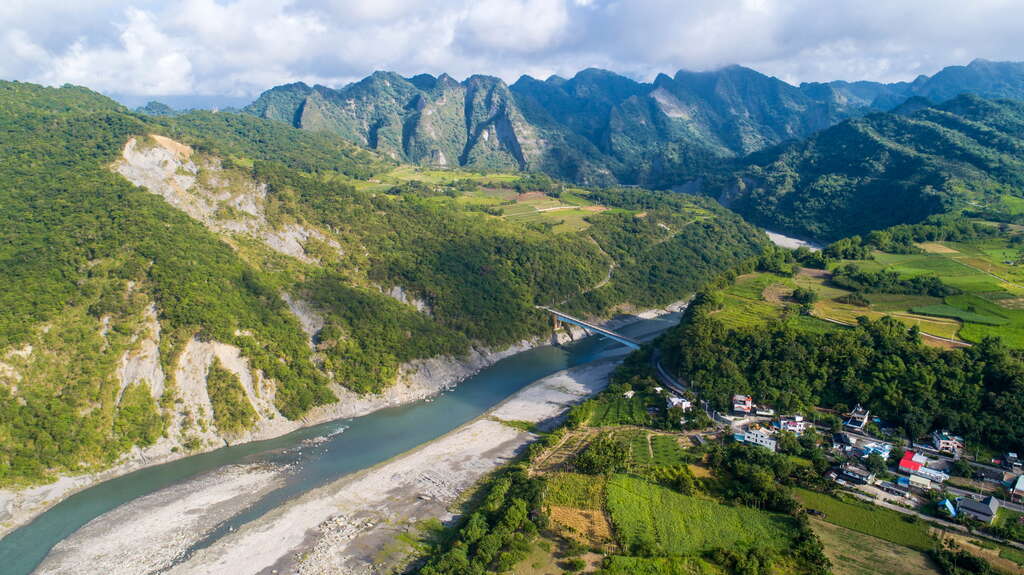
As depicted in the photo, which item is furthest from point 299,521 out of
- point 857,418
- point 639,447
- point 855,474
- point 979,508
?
Result: point 979,508

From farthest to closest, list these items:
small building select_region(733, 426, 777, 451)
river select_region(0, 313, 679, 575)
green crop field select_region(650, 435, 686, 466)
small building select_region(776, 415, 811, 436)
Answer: small building select_region(776, 415, 811, 436)
small building select_region(733, 426, 777, 451)
green crop field select_region(650, 435, 686, 466)
river select_region(0, 313, 679, 575)

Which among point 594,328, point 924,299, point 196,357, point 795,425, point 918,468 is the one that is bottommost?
point 918,468

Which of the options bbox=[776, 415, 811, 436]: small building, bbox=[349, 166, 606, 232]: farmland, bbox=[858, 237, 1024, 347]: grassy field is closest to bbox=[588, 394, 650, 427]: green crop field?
bbox=[776, 415, 811, 436]: small building

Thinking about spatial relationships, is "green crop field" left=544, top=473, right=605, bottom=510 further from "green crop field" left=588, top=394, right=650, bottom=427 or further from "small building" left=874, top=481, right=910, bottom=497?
"small building" left=874, top=481, right=910, bottom=497

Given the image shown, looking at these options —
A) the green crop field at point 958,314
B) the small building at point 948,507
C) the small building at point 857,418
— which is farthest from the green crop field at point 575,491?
the green crop field at point 958,314

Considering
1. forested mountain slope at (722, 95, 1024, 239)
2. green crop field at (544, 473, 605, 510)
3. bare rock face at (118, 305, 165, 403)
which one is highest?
forested mountain slope at (722, 95, 1024, 239)

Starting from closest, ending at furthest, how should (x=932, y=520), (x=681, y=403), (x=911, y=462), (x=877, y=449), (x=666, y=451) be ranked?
(x=932, y=520) < (x=911, y=462) < (x=877, y=449) < (x=666, y=451) < (x=681, y=403)

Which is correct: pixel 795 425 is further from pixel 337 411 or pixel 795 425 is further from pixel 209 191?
pixel 209 191
